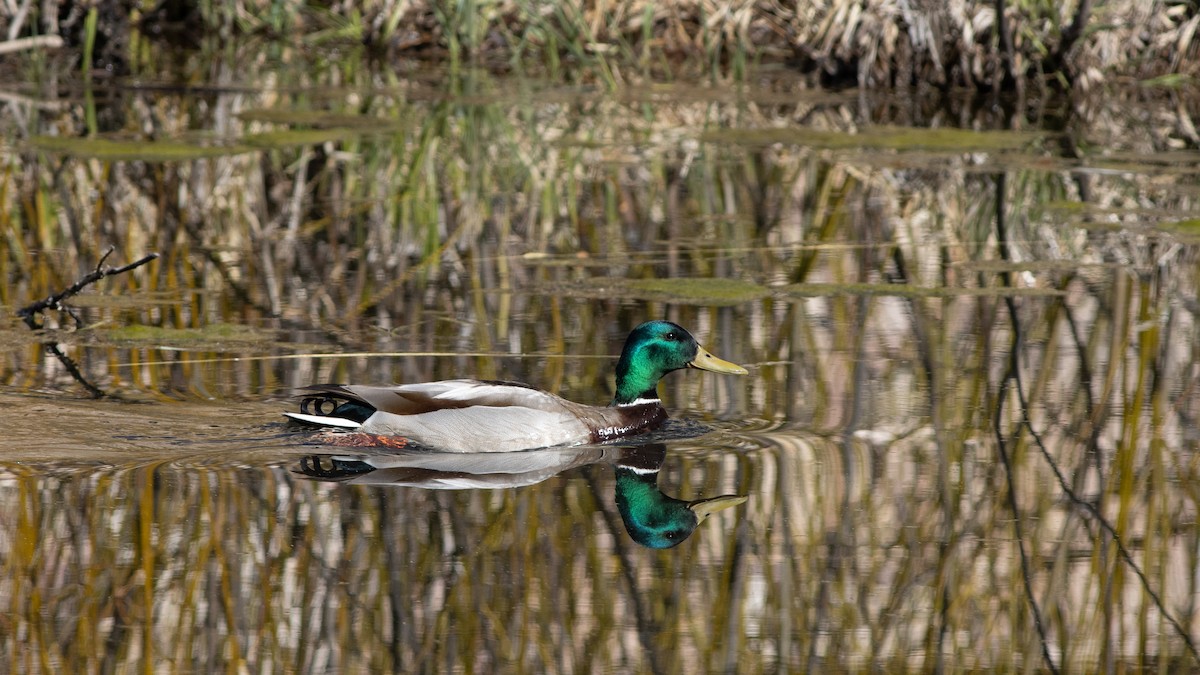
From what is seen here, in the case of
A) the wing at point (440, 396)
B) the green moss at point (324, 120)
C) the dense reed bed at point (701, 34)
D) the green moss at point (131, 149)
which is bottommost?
the wing at point (440, 396)

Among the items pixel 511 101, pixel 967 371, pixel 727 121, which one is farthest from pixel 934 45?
pixel 967 371

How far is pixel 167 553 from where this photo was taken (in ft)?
15.0

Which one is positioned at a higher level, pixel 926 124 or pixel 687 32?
pixel 687 32

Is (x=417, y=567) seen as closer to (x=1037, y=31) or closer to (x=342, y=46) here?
(x=1037, y=31)

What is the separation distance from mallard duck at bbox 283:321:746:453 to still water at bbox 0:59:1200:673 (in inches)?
3.3

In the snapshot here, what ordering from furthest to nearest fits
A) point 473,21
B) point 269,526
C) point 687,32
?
point 687,32
point 473,21
point 269,526

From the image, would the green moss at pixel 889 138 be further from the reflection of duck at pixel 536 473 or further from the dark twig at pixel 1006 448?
the reflection of duck at pixel 536 473

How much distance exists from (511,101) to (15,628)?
10680mm

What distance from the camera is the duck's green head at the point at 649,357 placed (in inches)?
237

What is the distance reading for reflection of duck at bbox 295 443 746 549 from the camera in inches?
198

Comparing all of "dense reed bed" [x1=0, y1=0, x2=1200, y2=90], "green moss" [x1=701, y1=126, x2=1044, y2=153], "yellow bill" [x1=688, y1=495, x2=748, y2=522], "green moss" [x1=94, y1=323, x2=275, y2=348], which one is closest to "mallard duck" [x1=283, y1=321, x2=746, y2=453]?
"yellow bill" [x1=688, y1=495, x2=748, y2=522]

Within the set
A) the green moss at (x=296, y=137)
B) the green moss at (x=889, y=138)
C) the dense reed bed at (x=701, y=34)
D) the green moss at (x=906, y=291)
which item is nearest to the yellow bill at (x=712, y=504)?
the green moss at (x=906, y=291)

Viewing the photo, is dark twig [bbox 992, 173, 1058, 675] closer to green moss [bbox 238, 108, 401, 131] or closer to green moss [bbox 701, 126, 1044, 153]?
green moss [bbox 701, 126, 1044, 153]

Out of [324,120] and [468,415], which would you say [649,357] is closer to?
[468,415]
